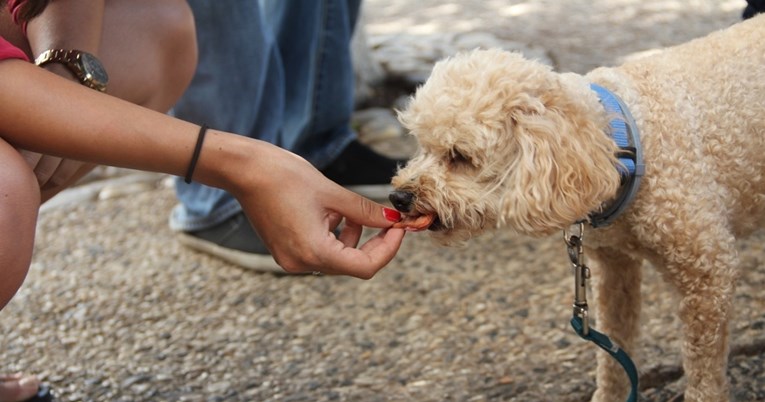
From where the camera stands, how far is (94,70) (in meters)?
2.10

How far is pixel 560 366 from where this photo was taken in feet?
8.29

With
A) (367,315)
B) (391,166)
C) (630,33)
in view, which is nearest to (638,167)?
(367,315)

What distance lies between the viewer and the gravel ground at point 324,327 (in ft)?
8.23

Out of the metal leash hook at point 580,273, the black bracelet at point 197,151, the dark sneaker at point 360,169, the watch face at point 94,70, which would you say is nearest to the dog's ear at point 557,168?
the metal leash hook at point 580,273

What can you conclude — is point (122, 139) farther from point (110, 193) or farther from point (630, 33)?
point (630, 33)

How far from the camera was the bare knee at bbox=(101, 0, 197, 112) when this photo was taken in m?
2.35

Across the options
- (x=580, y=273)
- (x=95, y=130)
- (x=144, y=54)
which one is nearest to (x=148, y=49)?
(x=144, y=54)

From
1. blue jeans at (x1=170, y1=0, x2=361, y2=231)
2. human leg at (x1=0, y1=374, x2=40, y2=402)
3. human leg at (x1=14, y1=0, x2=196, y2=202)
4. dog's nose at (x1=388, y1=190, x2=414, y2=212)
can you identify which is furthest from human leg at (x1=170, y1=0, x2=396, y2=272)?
dog's nose at (x1=388, y1=190, x2=414, y2=212)

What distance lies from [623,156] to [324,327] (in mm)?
1265

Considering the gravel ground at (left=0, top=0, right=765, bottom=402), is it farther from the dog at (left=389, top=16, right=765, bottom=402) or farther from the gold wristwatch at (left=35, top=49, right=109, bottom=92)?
the gold wristwatch at (left=35, top=49, right=109, bottom=92)

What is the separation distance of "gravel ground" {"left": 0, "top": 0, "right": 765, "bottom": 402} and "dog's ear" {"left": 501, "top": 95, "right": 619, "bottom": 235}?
2.22ft

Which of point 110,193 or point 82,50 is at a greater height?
point 82,50

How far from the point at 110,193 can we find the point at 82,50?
2258 millimetres

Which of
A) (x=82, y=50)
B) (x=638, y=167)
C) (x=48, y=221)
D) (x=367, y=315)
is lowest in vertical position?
(x=48, y=221)
